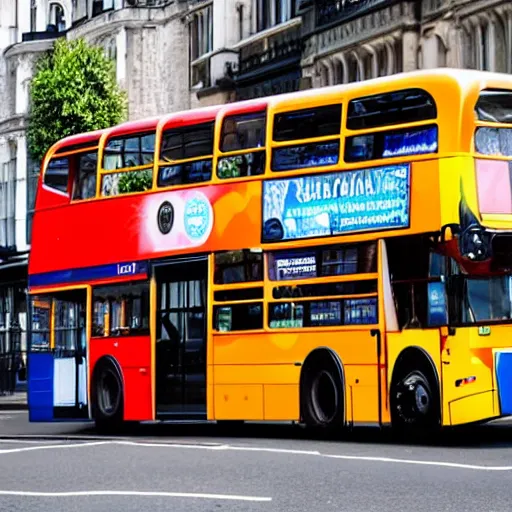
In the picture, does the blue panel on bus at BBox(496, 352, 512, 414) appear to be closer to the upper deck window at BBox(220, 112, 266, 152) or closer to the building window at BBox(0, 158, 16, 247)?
Answer: the upper deck window at BBox(220, 112, 266, 152)

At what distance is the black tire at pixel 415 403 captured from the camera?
63.1ft

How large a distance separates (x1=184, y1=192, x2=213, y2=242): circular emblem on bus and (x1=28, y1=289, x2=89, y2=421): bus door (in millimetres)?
3026

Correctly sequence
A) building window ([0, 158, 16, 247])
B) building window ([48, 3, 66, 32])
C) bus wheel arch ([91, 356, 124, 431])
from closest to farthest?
bus wheel arch ([91, 356, 124, 431])
building window ([0, 158, 16, 247])
building window ([48, 3, 66, 32])

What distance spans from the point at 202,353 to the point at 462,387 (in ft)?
15.4

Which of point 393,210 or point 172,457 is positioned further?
point 393,210

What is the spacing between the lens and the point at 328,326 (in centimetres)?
2062

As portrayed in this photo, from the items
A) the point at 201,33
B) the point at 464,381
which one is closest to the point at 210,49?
the point at 201,33

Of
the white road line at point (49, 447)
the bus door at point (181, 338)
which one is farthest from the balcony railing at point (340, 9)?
the white road line at point (49, 447)

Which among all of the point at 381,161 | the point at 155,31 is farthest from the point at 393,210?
the point at 155,31

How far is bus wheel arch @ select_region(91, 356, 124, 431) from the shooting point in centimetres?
2417

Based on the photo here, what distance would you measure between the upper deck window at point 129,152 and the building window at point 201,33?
965 inches

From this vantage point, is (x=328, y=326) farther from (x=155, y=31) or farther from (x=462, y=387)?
(x=155, y=31)

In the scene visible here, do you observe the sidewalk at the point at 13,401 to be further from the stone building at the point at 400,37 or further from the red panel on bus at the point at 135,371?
the red panel on bus at the point at 135,371

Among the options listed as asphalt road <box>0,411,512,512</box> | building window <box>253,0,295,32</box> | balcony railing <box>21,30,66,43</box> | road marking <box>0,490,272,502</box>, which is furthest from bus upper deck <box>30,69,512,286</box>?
balcony railing <box>21,30,66,43</box>
